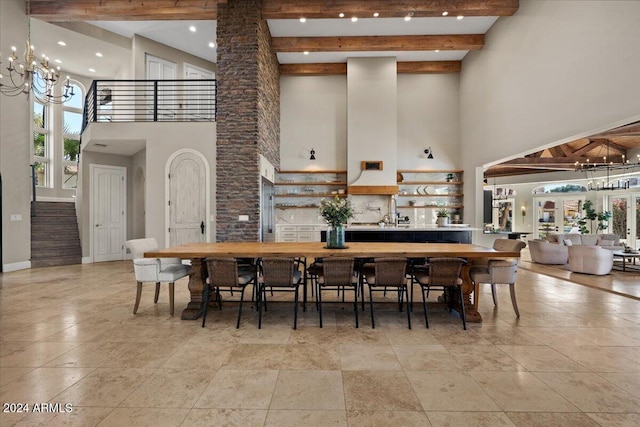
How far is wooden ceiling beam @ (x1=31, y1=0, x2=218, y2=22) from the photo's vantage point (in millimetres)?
6145

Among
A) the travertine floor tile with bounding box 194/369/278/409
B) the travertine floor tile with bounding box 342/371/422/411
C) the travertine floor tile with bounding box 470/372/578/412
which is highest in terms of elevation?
the travertine floor tile with bounding box 194/369/278/409

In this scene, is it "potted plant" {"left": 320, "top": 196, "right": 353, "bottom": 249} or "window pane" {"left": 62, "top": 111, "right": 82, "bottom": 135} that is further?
Answer: "window pane" {"left": 62, "top": 111, "right": 82, "bottom": 135}

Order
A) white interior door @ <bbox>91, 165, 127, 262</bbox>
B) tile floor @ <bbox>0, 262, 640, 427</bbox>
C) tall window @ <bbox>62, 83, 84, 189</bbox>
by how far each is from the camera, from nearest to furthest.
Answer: tile floor @ <bbox>0, 262, 640, 427</bbox> → white interior door @ <bbox>91, 165, 127, 262</bbox> → tall window @ <bbox>62, 83, 84, 189</bbox>

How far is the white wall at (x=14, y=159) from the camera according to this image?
6.39 m

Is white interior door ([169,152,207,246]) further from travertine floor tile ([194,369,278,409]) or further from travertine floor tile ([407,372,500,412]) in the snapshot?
travertine floor tile ([407,372,500,412])

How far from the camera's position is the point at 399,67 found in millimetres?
8672

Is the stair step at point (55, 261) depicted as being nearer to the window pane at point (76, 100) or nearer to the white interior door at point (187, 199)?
the white interior door at point (187, 199)

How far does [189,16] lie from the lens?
6324 millimetres

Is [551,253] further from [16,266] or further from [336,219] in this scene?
[16,266]

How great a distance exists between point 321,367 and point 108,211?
8182mm

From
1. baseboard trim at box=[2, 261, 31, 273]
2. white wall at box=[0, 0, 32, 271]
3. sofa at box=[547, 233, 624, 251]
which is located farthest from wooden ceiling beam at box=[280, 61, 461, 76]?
baseboard trim at box=[2, 261, 31, 273]

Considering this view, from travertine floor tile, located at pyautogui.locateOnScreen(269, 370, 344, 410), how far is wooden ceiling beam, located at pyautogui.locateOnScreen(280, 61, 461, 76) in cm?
823

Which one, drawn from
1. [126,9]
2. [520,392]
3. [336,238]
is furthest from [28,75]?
[520,392]

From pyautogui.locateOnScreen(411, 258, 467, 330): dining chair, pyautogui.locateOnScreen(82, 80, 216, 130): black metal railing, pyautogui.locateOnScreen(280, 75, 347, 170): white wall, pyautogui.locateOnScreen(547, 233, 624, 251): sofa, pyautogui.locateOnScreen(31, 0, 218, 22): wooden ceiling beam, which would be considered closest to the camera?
pyautogui.locateOnScreen(411, 258, 467, 330): dining chair
